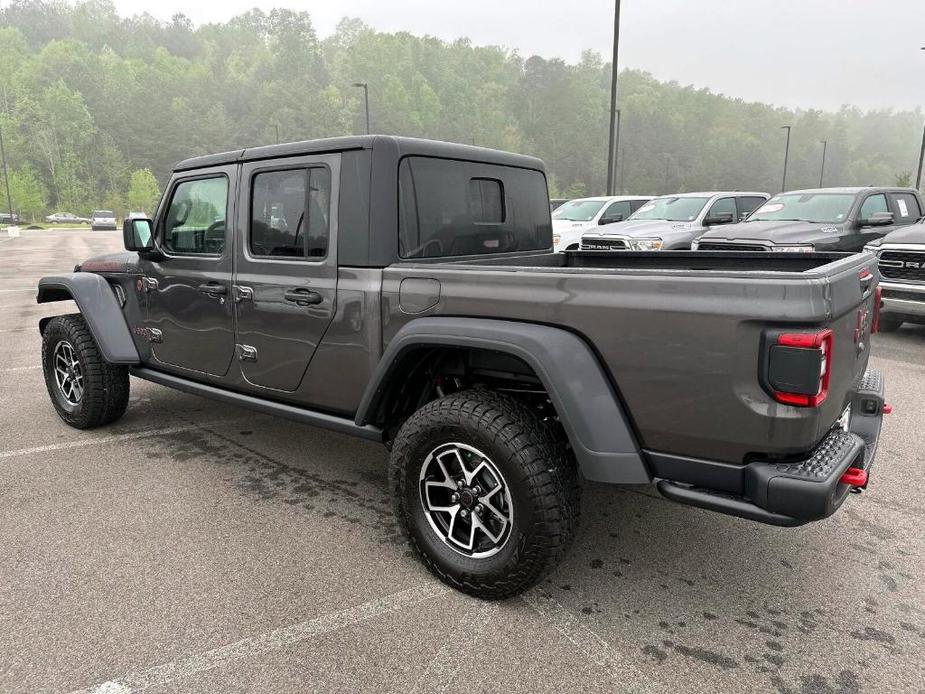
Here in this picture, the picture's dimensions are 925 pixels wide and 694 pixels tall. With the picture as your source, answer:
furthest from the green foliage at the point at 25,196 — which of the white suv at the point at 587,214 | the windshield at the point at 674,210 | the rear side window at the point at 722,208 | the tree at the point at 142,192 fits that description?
the rear side window at the point at 722,208

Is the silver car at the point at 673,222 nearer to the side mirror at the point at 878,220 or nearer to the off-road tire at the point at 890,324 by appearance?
the side mirror at the point at 878,220

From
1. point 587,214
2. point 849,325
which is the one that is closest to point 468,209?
point 849,325

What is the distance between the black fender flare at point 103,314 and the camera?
4.34 m

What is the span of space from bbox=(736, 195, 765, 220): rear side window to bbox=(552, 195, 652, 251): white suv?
88.0 inches

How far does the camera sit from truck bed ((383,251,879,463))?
2.05 metres

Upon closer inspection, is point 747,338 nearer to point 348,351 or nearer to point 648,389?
point 648,389

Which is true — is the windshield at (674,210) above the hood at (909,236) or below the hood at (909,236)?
above

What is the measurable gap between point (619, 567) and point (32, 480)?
3.33m

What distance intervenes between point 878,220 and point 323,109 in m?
119

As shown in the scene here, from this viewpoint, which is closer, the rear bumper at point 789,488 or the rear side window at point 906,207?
the rear bumper at point 789,488

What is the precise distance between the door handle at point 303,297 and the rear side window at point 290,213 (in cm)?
17

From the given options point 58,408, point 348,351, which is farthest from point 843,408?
point 58,408

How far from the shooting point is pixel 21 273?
16.8m

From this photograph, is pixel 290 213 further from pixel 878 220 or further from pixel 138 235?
pixel 878 220
